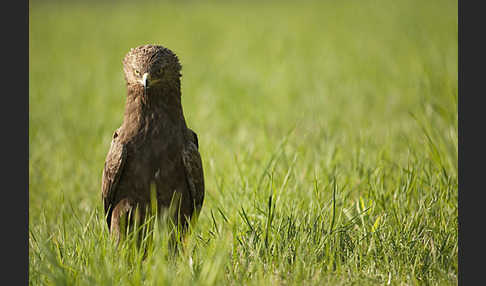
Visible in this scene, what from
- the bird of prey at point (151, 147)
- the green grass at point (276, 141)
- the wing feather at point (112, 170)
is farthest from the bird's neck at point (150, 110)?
the green grass at point (276, 141)

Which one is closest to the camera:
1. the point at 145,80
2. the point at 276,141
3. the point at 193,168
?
the point at 145,80

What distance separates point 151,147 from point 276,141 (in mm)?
2738

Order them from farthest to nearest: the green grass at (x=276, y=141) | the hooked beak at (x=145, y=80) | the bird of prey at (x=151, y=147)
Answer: the bird of prey at (x=151, y=147) < the hooked beak at (x=145, y=80) < the green grass at (x=276, y=141)

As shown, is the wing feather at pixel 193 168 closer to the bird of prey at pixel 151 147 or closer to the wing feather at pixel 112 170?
the bird of prey at pixel 151 147

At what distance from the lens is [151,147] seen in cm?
347

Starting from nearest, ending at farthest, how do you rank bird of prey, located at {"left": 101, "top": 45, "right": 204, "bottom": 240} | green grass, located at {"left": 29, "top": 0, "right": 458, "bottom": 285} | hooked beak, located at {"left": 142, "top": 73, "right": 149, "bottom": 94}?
1. green grass, located at {"left": 29, "top": 0, "right": 458, "bottom": 285}
2. hooked beak, located at {"left": 142, "top": 73, "right": 149, "bottom": 94}
3. bird of prey, located at {"left": 101, "top": 45, "right": 204, "bottom": 240}

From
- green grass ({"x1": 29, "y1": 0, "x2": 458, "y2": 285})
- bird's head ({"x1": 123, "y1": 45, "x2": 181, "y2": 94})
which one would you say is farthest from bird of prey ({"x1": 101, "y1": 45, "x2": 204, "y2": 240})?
green grass ({"x1": 29, "y1": 0, "x2": 458, "y2": 285})

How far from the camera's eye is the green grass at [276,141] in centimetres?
313

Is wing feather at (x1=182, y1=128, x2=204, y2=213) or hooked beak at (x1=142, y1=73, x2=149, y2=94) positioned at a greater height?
hooked beak at (x1=142, y1=73, x2=149, y2=94)

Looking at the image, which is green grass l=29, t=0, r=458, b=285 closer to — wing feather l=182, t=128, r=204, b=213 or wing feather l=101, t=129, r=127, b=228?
wing feather l=101, t=129, r=127, b=228

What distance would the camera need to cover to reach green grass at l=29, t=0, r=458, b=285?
123 inches

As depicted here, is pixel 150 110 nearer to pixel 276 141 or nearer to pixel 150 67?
pixel 150 67

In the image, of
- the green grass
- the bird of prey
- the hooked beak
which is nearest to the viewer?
the green grass

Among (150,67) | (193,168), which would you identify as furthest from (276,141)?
(150,67)
